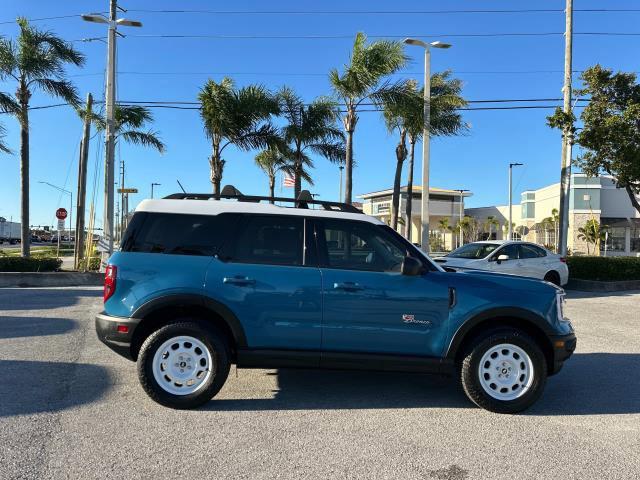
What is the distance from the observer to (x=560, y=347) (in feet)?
16.4

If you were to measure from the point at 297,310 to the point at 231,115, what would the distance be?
14918 mm

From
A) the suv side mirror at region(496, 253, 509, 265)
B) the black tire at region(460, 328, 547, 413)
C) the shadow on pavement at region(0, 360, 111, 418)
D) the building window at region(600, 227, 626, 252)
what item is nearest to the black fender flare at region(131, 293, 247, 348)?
the shadow on pavement at region(0, 360, 111, 418)

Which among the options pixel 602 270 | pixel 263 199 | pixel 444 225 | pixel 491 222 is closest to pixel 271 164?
pixel 602 270

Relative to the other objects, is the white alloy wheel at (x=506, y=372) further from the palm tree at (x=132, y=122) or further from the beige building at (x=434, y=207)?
the beige building at (x=434, y=207)

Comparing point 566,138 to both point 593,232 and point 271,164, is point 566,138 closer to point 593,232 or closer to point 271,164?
point 271,164

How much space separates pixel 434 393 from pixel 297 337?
5.65ft

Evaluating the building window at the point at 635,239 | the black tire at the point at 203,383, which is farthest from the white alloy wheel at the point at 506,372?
the building window at the point at 635,239

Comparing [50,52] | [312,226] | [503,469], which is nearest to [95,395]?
[312,226]

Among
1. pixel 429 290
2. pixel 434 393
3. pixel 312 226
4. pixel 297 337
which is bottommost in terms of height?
pixel 434 393

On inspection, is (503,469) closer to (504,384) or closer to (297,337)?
(504,384)

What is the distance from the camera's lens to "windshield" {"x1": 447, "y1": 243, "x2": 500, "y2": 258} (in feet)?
43.7

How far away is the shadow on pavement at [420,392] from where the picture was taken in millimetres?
5043

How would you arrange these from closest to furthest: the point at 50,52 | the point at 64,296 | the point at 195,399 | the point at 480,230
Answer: the point at 195,399 → the point at 64,296 → the point at 50,52 → the point at 480,230

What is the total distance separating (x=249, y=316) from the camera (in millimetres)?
4793
